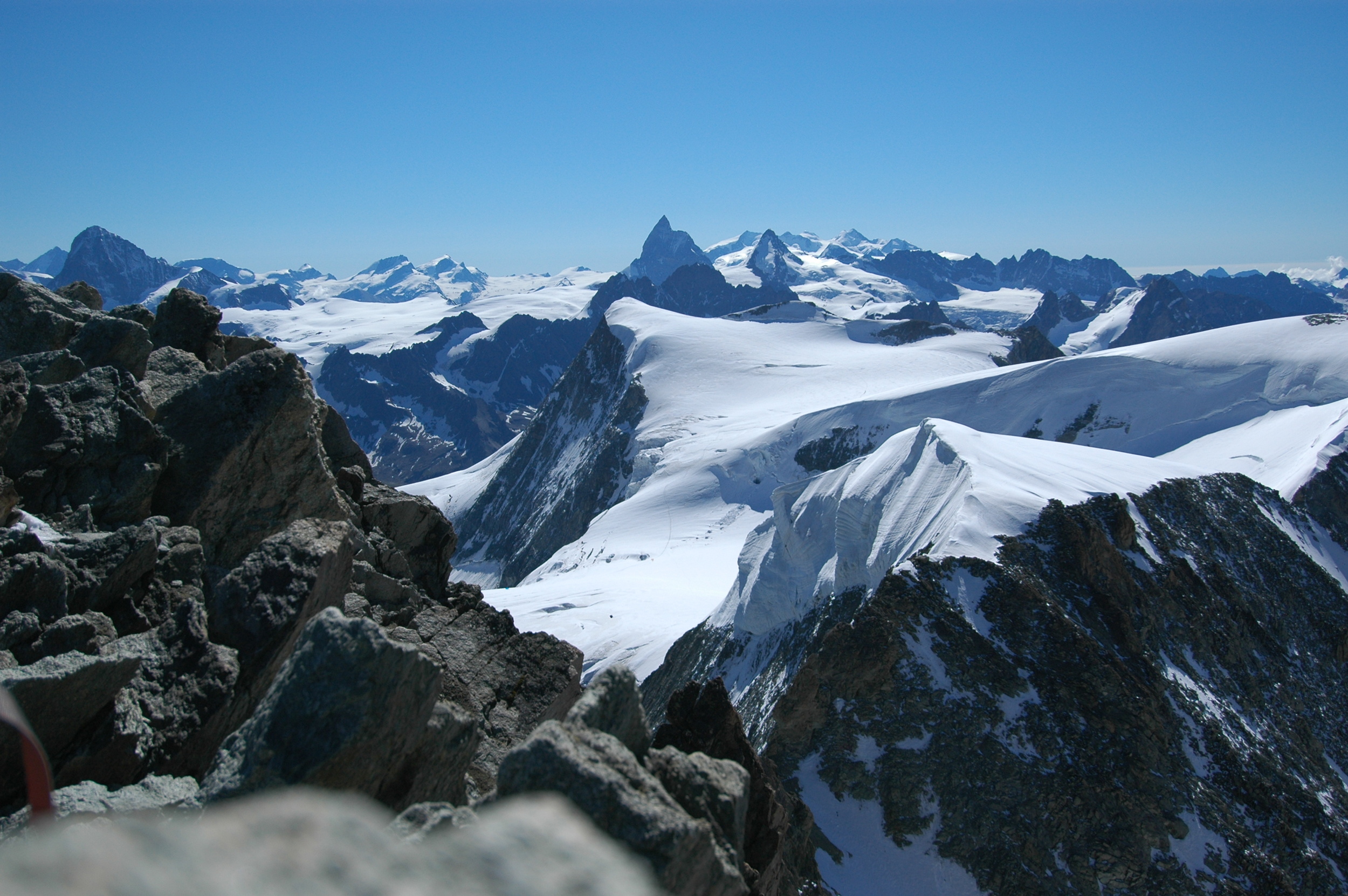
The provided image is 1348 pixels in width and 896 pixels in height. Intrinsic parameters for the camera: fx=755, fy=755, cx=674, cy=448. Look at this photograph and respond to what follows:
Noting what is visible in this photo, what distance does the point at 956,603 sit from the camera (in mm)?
22109

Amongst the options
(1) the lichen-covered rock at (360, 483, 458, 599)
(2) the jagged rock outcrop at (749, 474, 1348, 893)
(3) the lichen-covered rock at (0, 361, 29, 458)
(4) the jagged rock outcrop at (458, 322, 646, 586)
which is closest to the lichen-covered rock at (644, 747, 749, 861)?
(1) the lichen-covered rock at (360, 483, 458, 599)

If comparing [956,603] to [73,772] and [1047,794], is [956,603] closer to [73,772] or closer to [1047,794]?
[1047,794]

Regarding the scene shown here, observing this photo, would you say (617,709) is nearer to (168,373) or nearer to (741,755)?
(741,755)

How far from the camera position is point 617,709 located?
7.09 metres

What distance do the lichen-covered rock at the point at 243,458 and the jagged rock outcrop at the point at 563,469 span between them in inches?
A: 3036

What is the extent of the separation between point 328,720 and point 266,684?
3062 millimetres

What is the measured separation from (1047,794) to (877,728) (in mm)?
4309

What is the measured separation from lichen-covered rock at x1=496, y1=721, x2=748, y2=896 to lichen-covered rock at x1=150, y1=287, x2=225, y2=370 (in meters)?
15.7

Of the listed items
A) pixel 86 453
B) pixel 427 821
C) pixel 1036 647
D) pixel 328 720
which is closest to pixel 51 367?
pixel 86 453

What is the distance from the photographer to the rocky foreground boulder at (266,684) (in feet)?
9.34

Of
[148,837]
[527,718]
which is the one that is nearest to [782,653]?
[527,718]

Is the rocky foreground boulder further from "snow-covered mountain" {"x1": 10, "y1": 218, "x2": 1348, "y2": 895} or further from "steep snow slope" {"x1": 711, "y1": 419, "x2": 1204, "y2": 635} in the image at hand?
"steep snow slope" {"x1": 711, "y1": 419, "x2": 1204, "y2": 635}

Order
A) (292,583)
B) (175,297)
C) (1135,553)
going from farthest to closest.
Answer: (1135,553) → (175,297) → (292,583)

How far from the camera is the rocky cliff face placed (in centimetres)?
1838
